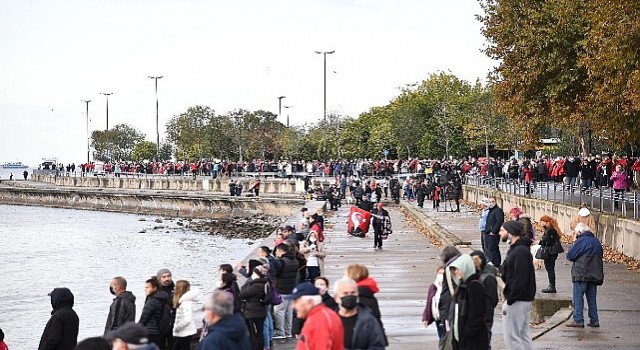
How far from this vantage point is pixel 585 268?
51.4 feet

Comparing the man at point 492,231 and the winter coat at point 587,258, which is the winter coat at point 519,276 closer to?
the winter coat at point 587,258

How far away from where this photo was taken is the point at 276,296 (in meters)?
15.3

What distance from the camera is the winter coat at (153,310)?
13352mm

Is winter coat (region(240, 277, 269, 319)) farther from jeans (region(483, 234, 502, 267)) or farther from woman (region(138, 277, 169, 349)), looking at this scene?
jeans (region(483, 234, 502, 267))

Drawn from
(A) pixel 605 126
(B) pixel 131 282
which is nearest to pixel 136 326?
(A) pixel 605 126

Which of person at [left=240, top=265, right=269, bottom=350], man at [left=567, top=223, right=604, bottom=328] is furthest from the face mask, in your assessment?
man at [left=567, top=223, right=604, bottom=328]

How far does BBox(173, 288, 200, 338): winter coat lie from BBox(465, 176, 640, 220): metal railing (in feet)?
54.1

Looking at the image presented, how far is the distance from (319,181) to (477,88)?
33320mm

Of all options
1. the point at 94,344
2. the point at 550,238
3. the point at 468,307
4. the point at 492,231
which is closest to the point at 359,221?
the point at 492,231

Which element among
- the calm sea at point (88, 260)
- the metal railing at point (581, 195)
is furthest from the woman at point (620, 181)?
the calm sea at point (88, 260)

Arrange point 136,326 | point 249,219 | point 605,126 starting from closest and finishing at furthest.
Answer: point 136,326, point 605,126, point 249,219

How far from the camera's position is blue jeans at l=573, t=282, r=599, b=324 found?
15.8m

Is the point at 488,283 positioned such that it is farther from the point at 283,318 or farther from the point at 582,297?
the point at 283,318

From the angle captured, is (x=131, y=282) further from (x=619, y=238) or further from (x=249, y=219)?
(x=249, y=219)
